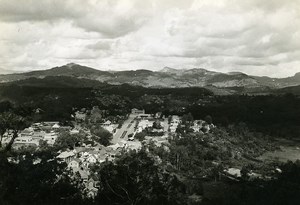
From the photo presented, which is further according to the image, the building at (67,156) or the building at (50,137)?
the building at (50,137)

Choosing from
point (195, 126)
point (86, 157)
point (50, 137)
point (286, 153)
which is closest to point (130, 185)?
point (86, 157)

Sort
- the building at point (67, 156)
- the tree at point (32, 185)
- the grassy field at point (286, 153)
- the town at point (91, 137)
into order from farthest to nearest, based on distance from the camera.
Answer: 1. the grassy field at point (286, 153)
2. the town at point (91, 137)
3. the building at point (67, 156)
4. the tree at point (32, 185)

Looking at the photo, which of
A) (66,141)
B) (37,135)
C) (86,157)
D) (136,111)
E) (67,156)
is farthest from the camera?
(136,111)

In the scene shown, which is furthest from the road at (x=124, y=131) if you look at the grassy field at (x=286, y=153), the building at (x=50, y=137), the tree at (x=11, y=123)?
the tree at (x=11, y=123)

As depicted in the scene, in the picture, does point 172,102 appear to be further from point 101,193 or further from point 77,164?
point 101,193

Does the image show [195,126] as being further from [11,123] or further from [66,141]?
[11,123]

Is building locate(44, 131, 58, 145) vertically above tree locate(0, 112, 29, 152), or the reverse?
tree locate(0, 112, 29, 152)

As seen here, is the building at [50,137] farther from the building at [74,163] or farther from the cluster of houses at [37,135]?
the building at [74,163]

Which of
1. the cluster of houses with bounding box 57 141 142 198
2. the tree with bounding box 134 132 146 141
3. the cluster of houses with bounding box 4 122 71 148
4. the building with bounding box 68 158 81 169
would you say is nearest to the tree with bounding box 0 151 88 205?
the cluster of houses with bounding box 57 141 142 198

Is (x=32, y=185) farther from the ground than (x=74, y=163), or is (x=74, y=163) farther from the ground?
(x=32, y=185)

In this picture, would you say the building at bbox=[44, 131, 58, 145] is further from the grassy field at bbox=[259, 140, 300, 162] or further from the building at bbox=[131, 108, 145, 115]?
A: the building at bbox=[131, 108, 145, 115]

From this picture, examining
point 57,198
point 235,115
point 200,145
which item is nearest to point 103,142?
point 200,145

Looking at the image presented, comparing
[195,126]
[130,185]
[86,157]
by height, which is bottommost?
[195,126]
